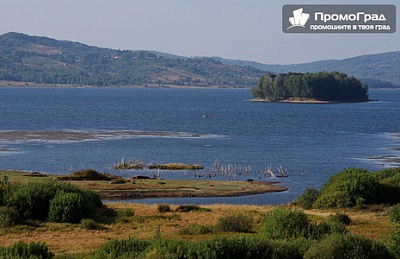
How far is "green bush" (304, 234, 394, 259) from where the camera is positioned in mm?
20891

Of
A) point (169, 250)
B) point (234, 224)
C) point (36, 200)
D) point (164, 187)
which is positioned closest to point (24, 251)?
point (169, 250)

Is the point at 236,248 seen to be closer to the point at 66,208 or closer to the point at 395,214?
the point at 395,214

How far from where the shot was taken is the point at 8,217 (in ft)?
130

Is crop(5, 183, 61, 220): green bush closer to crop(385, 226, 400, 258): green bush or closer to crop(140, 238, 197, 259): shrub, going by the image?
crop(140, 238, 197, 259): shrub

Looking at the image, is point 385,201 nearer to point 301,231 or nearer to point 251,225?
point 251,225

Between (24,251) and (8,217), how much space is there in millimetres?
20338

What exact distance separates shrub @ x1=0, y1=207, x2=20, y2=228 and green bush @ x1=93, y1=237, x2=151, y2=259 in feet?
63.6

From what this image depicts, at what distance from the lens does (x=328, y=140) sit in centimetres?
12375

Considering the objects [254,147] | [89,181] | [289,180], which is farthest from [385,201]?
[254,147]

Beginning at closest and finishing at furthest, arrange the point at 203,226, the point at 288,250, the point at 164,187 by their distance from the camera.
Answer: the point at 288,250, the point at 203,226, the point at 164,187

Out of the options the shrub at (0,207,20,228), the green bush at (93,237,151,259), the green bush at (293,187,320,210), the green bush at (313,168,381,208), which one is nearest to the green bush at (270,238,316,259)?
the green bush at (93,237,151,259)

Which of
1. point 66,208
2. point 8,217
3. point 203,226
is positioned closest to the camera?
point 203,226

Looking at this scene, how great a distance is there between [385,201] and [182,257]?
36.5m

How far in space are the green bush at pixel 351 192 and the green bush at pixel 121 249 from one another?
3251cm
